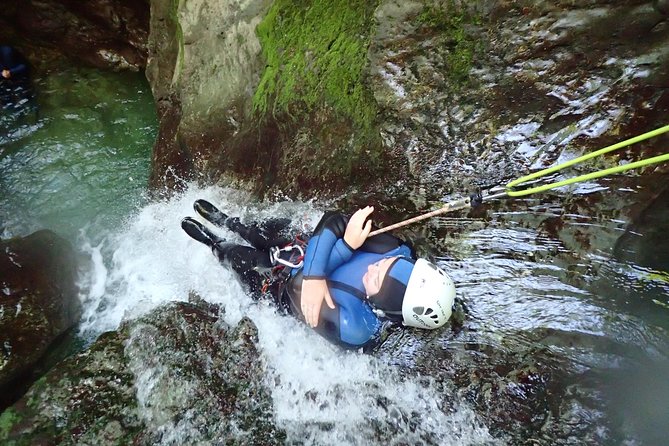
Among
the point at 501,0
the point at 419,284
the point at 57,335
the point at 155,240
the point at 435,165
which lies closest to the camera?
the point at 419,284

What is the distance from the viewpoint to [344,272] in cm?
377

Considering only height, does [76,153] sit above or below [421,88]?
below

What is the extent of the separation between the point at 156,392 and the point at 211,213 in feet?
6.53

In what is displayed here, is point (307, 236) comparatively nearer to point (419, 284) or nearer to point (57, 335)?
point (419, 284)

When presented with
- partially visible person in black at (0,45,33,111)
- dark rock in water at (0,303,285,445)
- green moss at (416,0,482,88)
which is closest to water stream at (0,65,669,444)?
dark rock in water at (0,303,285,445)

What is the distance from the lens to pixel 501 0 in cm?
379

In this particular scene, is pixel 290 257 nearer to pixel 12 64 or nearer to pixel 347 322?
pixel 347 322

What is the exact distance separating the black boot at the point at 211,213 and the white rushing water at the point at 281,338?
0.33 meters

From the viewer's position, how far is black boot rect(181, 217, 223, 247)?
4.94m

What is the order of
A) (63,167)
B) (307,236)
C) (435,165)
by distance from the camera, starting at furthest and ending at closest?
1. (63,167)
2. (307,236)
3. (435,165)

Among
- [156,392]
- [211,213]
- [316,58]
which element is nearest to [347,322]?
[156,392]

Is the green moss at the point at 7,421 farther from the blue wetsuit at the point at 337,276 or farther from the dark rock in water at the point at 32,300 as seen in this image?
the blue wetsuit at the point at 337,276

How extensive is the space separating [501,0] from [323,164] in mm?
2145

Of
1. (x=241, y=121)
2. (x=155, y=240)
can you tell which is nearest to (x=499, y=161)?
(x=241, y=121)
